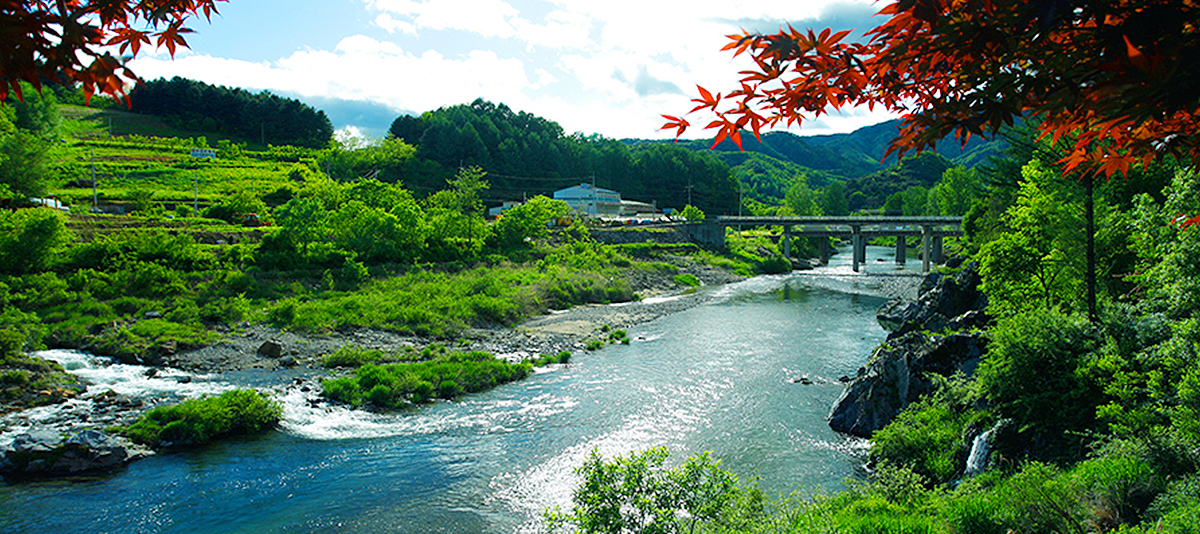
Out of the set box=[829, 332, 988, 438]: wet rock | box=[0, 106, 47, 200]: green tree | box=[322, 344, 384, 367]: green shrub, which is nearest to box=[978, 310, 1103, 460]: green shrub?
box=[829, 332, 988, 438]: wet rock

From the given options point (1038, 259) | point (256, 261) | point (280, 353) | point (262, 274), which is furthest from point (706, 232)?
point (280, 353)

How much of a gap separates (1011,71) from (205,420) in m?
22.4

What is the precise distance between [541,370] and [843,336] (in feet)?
62.6

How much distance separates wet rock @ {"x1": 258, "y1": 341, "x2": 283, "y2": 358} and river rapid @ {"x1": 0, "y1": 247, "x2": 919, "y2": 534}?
2621 mm

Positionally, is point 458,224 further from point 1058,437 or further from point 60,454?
point 1058,437

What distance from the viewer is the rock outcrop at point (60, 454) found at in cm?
1592

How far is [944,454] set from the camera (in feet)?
51.9

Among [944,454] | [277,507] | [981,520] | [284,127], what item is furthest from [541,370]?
[284,127]

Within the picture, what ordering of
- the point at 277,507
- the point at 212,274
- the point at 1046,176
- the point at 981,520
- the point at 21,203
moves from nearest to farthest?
the point at 981,520 → the point at 277,507 → the point at 1046,176 → the point at 212,274 → the point at 21,203

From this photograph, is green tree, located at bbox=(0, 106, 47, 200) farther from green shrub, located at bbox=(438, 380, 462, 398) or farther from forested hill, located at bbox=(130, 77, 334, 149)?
forested hill, located at bbox=(130, 77, 334, 149)

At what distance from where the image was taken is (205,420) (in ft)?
61.9

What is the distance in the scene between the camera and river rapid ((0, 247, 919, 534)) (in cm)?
1445

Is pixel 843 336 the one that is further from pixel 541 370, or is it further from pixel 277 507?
pixel 277 507

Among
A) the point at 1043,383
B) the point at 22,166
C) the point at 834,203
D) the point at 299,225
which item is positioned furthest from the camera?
the point at 834,203
